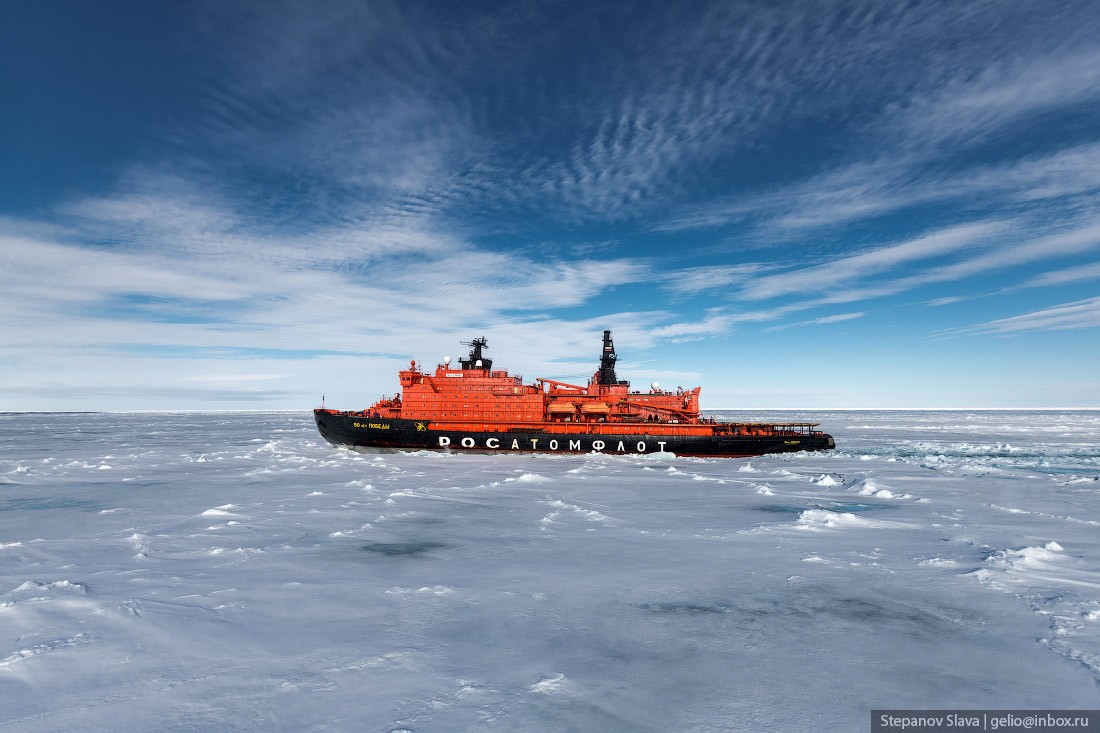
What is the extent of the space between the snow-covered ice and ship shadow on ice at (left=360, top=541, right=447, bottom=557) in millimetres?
100

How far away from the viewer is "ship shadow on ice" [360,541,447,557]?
1230 centimetres

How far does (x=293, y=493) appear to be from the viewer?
20.9 m

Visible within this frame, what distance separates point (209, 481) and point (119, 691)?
21640 millimetres

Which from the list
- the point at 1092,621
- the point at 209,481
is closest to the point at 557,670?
the point at 1092,621

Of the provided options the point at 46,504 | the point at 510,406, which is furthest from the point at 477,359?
the point at 46,504

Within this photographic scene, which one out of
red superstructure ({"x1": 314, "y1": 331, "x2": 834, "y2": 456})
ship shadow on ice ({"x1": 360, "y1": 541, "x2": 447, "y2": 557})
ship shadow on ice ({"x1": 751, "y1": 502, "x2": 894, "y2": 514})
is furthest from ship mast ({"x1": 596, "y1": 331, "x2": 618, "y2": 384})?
ship shadow on ice ({"x1": 360, "y1": 541, "x2": 447, "y2": 557})

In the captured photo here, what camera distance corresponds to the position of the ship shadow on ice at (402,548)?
12.3 metres

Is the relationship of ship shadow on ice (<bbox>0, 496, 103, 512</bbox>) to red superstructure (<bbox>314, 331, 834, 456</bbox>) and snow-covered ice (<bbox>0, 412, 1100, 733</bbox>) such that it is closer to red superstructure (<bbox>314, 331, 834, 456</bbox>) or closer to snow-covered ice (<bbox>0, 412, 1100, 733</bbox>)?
snow-covered ice (<bbox>0, 412, 1100, 733</bbox>)

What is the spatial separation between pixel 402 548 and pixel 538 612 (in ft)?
18.2

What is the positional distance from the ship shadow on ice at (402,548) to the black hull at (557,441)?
91.6 feet

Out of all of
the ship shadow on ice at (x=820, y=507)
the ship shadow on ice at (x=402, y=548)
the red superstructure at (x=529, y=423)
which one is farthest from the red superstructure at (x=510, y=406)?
the ship shadow on ice at (x=402, y=548)

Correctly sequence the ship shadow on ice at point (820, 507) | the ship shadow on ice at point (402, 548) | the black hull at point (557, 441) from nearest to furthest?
1. the ship shadow on ice at point (402, 548)
2. the ship shadow on ice at point (820, 507)
3. the black hull at point (557, 441)

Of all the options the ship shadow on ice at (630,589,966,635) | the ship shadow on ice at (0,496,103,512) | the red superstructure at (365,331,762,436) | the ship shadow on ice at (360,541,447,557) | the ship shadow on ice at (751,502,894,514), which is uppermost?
the red superstructure at (365,331,762,436)

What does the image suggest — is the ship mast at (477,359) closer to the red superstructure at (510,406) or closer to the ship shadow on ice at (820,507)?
the red superstructure at (510,406)
